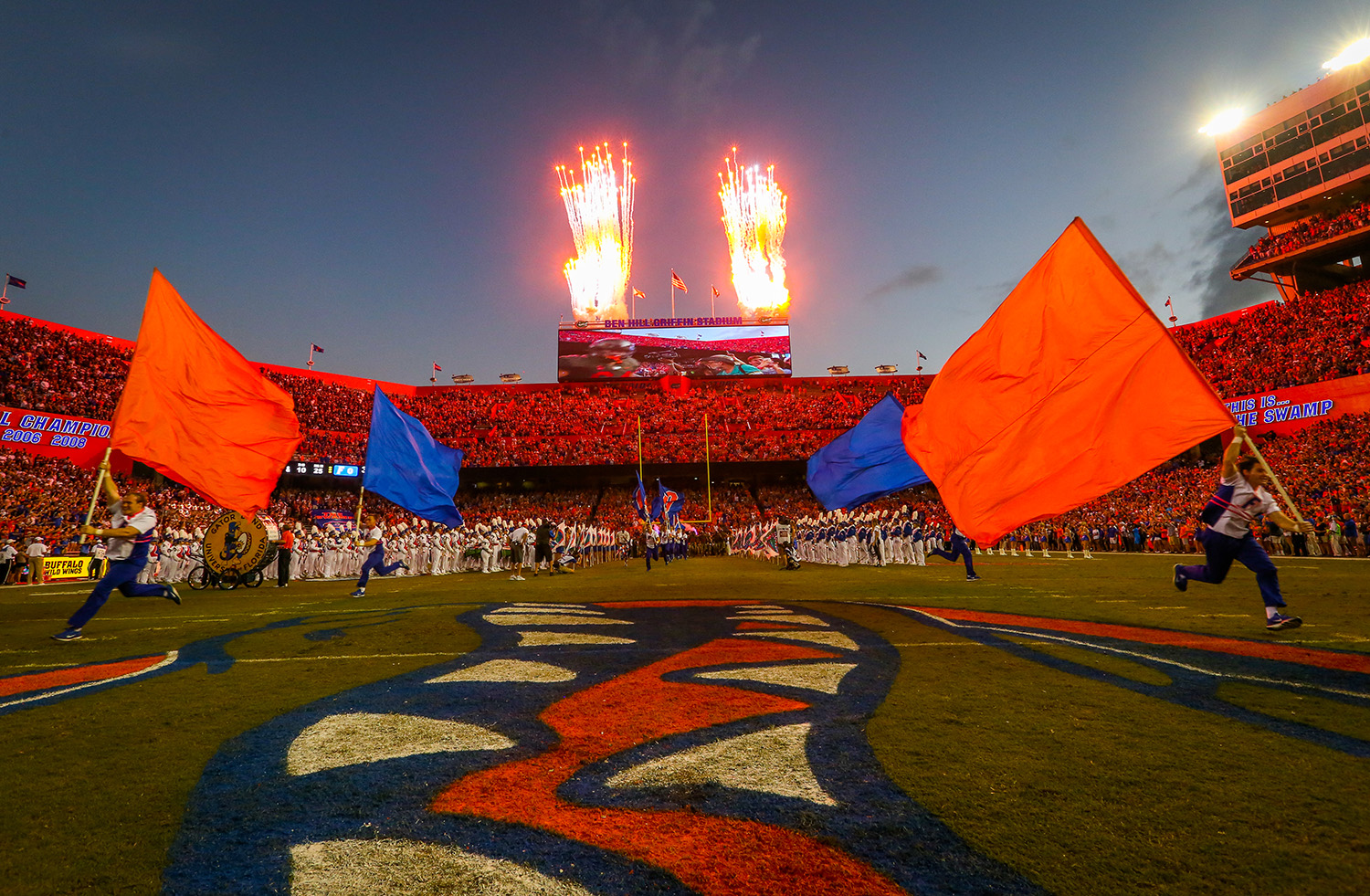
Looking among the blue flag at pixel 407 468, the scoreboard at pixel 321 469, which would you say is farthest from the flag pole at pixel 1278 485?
the scoreboard at pixel 321 469

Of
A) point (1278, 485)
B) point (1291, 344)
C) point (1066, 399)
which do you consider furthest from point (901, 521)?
point (1291, 344)

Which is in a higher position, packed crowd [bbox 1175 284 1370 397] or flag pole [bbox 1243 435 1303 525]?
packed crowd [bbox 1175 284 1370 397]

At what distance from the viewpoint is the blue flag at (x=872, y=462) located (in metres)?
13.8

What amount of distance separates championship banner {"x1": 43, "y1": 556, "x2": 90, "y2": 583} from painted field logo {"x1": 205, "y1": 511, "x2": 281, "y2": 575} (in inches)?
439

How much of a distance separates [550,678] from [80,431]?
130ft

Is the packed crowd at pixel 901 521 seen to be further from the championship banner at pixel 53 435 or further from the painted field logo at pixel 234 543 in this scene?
the painted field logo at pixel 234 543

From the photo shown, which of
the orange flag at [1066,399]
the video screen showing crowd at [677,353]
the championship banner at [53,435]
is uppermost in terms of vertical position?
the video screen showing crowd at [677,353]

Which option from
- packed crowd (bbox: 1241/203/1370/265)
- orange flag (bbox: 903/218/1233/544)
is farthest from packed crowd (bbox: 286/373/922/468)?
orange flag (bbox: 903/218/1233/544)

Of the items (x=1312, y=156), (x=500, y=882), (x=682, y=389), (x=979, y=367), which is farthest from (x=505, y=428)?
(x=1312, y=156)

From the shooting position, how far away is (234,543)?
14.6 m

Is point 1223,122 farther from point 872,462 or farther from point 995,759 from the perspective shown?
point 995,759

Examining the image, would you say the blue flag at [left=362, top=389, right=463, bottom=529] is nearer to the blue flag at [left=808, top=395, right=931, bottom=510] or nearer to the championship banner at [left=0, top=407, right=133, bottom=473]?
the blue flag at [left=808, top=395, right=931, bottom=510]

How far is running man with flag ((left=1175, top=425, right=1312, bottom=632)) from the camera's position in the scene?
21.1 ft

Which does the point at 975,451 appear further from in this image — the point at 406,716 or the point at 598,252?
the point at 598,252
